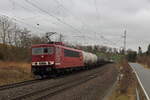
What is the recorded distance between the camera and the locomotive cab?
2617 centimetres

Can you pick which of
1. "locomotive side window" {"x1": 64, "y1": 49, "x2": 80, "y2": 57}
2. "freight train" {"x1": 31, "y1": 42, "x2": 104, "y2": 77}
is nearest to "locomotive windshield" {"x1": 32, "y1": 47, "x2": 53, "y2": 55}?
"freight train" {"x1": 31, "y1": 42, "x2": 104, "y2": 77}

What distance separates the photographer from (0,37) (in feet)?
160

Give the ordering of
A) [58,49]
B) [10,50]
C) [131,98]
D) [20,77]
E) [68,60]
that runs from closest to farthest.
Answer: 1. [131,98]
2. [20,77]
3. [58,49]
4. [68,60]
5. [10,50]

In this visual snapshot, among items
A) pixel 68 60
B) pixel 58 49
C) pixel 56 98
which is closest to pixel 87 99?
pixel 56 98

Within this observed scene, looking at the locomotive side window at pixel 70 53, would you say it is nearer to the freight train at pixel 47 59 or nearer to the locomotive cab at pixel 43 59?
the freight train at pixel 47 59

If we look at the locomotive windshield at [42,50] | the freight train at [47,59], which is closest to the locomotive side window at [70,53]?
the freight train at [47,59]

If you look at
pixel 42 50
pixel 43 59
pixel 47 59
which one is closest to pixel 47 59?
pixel 47 59

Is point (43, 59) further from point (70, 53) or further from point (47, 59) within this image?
point (70, 53)

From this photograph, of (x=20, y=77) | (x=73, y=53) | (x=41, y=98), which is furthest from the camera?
(x=73, y=53)

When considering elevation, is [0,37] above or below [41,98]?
above

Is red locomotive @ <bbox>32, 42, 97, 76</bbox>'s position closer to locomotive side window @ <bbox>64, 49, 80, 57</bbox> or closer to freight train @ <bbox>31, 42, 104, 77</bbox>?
freight train @ <bbox>31, 42, 104, 77</bbox>

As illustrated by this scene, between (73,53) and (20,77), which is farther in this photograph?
(73,53)

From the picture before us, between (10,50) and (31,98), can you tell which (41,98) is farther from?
(10,50)

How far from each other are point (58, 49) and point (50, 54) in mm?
1436
